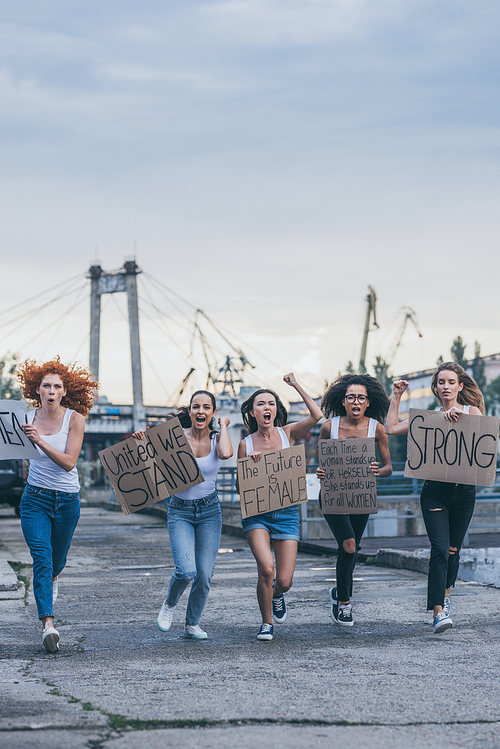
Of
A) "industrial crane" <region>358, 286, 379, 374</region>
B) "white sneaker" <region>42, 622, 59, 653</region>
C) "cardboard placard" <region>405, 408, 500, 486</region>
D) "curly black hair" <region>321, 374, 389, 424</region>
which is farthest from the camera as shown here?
"industrial crane" <region>358, 286, 379, 374</region>

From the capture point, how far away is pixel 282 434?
7109 mm

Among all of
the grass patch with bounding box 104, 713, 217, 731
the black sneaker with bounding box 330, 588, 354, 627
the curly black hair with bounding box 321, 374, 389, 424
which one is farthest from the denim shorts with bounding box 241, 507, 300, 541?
the grass patch with bounding box 104, 713, 217, 731

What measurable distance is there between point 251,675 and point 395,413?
8.74 ft

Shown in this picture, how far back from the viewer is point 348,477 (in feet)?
24.3

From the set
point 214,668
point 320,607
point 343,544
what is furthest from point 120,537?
point 214,668

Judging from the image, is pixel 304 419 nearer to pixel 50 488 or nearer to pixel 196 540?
pixel 196 540

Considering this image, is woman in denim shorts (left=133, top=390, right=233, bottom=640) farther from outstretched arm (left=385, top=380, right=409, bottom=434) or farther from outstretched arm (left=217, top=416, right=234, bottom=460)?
outstretched arm (left=385, top=380, right=409, bottom=434)

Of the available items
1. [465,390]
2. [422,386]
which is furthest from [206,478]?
[422,386]

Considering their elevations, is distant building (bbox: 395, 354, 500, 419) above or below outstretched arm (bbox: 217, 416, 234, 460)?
above

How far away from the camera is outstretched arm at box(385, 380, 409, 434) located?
7.24 metres

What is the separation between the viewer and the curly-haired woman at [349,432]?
7262mm

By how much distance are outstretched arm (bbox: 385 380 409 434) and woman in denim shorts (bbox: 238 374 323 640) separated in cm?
62

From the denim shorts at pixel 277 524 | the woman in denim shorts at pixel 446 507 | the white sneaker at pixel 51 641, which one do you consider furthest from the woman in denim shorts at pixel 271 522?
the white sneaker at pixel 51 641

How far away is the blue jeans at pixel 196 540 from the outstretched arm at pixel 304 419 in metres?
0.79
